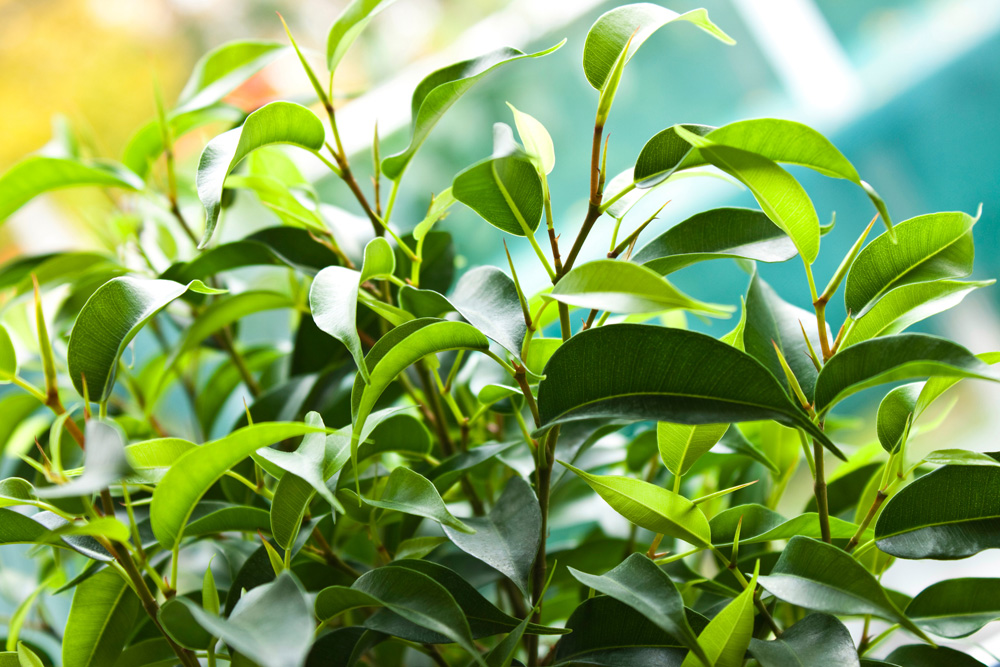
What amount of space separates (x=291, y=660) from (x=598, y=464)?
0.31m

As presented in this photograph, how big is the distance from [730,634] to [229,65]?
1.60 feet

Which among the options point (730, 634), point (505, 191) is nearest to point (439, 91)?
point (505, 191)

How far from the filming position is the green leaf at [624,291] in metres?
0.24

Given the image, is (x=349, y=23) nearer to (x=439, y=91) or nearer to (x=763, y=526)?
(x=439, y=91)

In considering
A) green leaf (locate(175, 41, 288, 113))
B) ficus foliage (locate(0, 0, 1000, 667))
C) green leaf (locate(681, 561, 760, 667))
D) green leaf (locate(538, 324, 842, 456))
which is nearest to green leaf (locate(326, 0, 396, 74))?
ficus foliage (locate(0, 0, 1000, 667))

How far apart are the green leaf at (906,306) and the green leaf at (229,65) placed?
415mm

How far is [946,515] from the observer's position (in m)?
0.30

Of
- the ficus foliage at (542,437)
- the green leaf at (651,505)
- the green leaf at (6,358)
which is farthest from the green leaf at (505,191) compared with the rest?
the green leaf at (6,358)

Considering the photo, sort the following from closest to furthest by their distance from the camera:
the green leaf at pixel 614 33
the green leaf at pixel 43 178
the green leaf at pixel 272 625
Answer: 1. the green leaf at pixel 272 625
2. the green leaf at pixel 614 33
3. the green leaf at pixel 43 178

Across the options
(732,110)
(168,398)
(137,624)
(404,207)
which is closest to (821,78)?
(732,110)

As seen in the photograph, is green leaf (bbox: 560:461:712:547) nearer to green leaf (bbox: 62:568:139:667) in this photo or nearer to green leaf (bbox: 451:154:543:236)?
green leaf (bbox: 451:154:543:236)

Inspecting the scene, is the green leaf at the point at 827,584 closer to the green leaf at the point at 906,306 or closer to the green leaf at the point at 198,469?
the green leaf at the point at 906,306

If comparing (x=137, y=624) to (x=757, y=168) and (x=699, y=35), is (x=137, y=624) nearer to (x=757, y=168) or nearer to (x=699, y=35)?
(x=757, y=168)

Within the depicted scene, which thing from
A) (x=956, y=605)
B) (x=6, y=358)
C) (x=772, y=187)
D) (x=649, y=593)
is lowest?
(x=956, y=605)
